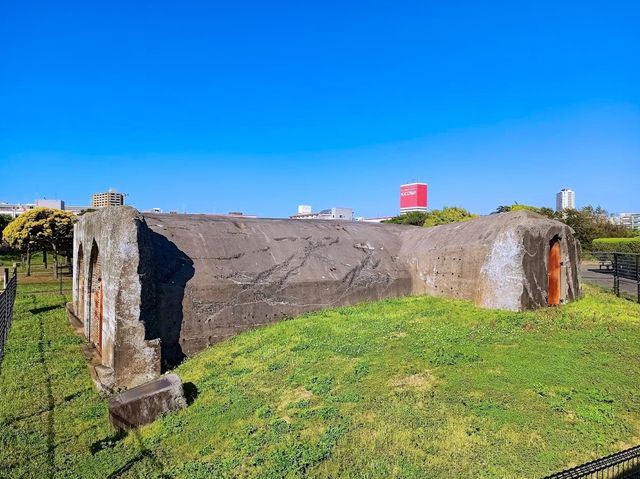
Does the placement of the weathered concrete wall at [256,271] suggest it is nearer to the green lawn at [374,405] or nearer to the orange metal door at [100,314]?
the green lawn at [374,405]

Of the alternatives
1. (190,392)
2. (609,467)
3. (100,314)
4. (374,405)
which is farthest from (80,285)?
(609,467)

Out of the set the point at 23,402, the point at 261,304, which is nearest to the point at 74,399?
the point at 23,402

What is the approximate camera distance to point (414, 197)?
90.4 m

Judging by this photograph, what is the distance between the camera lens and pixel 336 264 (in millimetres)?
11359

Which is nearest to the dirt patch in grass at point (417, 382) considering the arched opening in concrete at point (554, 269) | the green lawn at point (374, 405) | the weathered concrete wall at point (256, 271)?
the green lawn at point (374, 405)

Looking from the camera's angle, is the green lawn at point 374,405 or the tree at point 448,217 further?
the tree at point 448,217

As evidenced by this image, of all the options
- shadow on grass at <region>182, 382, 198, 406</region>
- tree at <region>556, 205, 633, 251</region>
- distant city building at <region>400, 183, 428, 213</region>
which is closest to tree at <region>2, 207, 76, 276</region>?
shadow on grass at <region>182, 382, 198, 406</region>

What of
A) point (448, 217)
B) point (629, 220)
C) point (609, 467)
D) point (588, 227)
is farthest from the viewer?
point (629, 220)

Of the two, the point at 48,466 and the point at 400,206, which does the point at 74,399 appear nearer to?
the point at 48,466

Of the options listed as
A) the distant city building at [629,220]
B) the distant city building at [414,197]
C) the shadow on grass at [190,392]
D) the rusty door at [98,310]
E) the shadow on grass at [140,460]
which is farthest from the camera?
the distant city building at [414,197]

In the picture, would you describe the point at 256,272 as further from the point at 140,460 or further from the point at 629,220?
the point at 629,220

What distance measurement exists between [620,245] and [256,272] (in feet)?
77.3

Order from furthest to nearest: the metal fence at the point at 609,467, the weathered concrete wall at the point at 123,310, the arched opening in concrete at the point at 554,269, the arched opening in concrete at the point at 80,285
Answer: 1. the arched opening in concrete at the point at 80,285
2. the arched opening in concrete at the point at 554,269
3. the weathered concrete wall at the point at 123,310
4. the metal fence at the point at 609,467

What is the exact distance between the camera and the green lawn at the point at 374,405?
15.0ft
